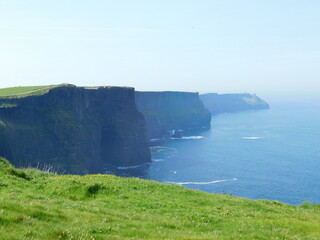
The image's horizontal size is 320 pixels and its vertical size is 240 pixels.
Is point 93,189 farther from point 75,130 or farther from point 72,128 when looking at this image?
point 75,130

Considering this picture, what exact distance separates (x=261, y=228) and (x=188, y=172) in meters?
113

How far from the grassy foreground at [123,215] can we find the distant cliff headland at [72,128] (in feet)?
266

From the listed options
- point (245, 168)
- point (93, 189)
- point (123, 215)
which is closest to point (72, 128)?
point (245, 168)

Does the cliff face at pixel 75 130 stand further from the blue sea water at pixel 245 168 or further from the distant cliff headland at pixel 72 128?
the blue sea water at pixel 245 168

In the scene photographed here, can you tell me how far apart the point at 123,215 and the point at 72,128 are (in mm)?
116226

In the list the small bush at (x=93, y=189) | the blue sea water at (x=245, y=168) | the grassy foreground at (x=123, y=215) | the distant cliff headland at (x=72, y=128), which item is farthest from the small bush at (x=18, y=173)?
the distant cliff headland at (x=72, y=128)

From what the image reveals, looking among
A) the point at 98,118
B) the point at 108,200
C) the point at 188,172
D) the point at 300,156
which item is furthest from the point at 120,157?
the point at 108,200

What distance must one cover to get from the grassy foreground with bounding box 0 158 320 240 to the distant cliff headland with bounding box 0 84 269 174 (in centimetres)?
8123

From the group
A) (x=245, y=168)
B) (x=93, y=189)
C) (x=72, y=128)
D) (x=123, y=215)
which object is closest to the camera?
(x=123, y=215)

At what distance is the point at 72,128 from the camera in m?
128

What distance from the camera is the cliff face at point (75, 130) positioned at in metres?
112

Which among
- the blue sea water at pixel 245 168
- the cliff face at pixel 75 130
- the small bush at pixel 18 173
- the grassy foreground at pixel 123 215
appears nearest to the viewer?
the grassy foreground at pixel 123 215

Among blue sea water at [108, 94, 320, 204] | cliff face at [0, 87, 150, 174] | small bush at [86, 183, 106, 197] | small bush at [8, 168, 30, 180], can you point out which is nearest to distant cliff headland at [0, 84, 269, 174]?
cliff face at [0, 87, 150, 174]

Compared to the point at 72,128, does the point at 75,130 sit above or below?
below
